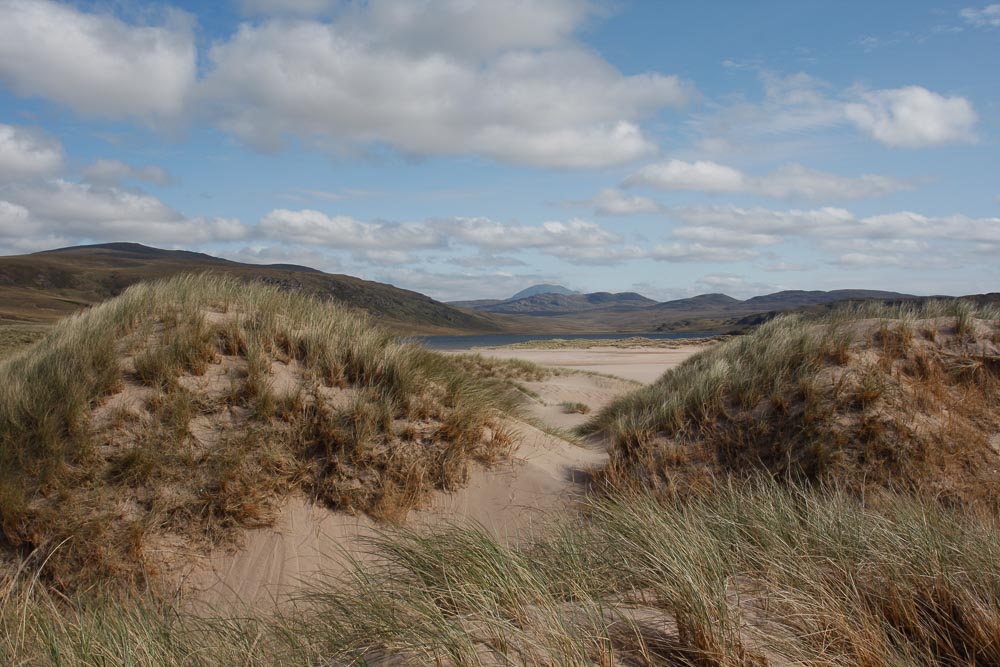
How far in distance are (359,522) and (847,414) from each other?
18.4ft

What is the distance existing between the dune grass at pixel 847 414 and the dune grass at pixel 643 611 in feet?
8.34

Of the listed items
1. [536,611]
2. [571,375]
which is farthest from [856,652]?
[571,375]

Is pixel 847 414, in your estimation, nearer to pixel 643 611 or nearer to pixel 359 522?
Result: pixel 643 611

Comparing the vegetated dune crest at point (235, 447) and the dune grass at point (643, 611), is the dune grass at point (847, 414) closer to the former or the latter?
the vegetated dune crest at point (235, 447)

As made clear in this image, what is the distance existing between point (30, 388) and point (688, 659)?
6.66 meters

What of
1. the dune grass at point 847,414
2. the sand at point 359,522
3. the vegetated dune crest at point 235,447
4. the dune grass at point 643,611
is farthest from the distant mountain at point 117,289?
the dune grass at point 643,611

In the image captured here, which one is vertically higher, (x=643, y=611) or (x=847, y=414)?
(x=847, y=414)

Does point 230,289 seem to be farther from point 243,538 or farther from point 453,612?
point 453,612

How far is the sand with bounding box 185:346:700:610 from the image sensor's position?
16.4 feet

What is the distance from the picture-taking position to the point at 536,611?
8.69 ft

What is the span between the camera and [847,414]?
657cm

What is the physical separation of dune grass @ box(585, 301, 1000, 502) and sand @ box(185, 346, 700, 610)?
81 centimetres

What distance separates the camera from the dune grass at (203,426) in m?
5.04

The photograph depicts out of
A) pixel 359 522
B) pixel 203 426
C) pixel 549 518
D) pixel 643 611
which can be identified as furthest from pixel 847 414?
pixel 203 426
